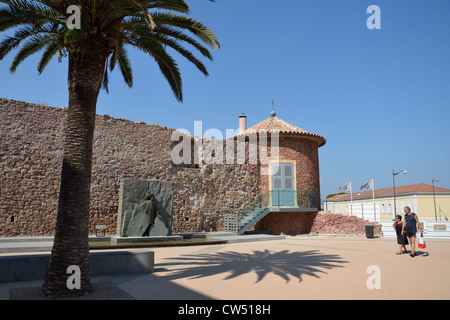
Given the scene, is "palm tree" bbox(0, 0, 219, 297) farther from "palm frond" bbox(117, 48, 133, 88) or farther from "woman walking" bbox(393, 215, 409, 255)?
"woman walking" bbox(393, 215, 409, 255)

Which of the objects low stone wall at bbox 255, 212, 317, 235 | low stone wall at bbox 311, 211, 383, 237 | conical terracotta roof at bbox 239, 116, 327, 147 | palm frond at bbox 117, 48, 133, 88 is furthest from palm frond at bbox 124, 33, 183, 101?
low stone wall at bbox 311, 211, 383, 237

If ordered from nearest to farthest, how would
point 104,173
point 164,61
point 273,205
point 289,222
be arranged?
point 164,61
point 104,173
point 273,205
point 289,222

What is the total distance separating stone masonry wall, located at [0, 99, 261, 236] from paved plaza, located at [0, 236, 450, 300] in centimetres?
828

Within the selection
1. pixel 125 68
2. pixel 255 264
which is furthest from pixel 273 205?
pixel 125 68

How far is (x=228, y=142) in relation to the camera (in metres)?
21.5

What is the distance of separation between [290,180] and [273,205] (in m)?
2.08

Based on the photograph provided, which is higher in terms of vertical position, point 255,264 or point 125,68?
point 125,68

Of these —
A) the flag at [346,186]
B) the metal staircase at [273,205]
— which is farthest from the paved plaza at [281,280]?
the flag at [346,186]

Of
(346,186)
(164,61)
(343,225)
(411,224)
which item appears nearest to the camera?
(164,61)

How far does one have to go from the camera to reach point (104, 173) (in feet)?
55.1

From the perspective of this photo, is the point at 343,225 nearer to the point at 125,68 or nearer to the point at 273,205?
the point at 273,205
